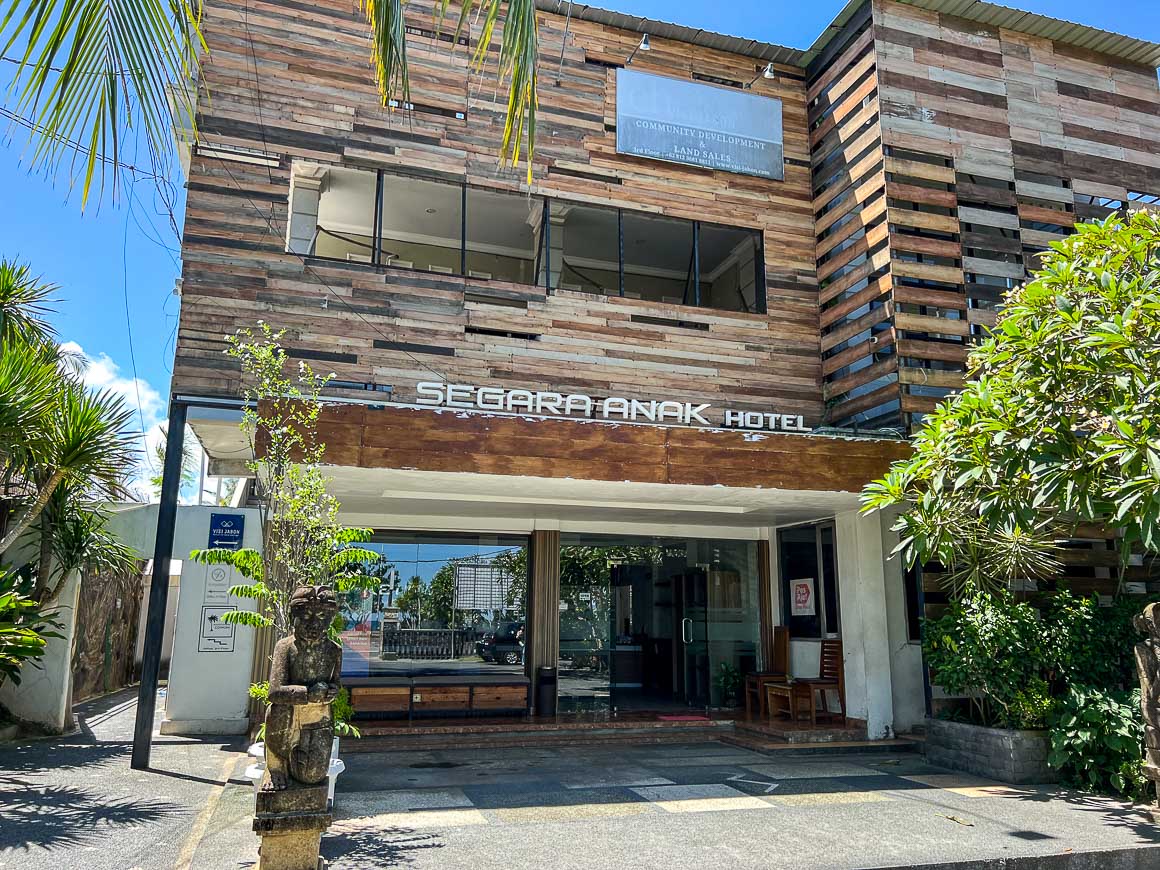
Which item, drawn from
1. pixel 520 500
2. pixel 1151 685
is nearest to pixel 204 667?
pixel 520 500

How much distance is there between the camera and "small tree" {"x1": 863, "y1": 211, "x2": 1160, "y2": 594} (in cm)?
593

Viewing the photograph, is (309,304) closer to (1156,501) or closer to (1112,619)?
(1156,501)

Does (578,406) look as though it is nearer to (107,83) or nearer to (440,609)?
(440,609)

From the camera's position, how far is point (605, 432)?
7.90 m

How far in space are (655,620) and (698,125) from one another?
6.53 m

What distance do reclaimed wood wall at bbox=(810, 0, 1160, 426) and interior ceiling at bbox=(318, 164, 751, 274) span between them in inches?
73.7

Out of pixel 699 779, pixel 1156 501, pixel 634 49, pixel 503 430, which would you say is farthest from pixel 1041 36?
pixel 699 779

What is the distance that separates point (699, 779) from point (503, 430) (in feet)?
11.6

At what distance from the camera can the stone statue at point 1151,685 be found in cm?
646

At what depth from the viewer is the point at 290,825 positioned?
4273 mm

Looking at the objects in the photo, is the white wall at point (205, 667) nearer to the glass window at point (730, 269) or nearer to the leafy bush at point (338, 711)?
the leafy bush at point (338, 711)

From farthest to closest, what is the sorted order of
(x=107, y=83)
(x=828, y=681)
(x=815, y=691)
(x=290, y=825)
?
(x=828, y=681), (x=815, y=691), (x=290, y=825), (x=107, y=83)

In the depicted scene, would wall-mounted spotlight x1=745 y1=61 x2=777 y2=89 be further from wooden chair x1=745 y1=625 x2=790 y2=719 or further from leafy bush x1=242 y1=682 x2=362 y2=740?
leafy bush x1=242 y1=682 x2=362 y2=740

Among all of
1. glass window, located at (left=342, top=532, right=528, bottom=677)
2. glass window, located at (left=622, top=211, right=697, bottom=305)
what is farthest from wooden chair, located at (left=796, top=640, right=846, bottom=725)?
glass window, located at (left=622, top=211, right=697, bottom=305)
